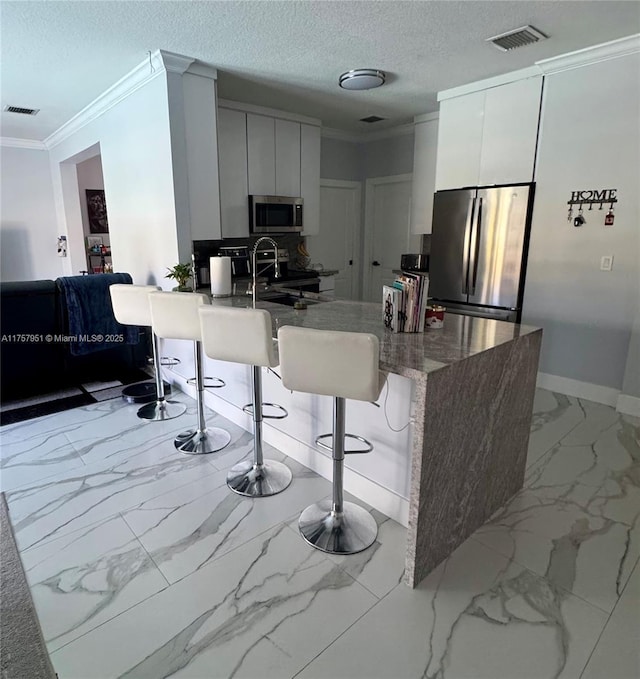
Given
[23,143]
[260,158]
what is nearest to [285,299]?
[260,158]

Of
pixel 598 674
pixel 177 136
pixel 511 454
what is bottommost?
pixel 598 674

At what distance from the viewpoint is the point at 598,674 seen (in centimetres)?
147

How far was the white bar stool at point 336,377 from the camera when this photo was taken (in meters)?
1.67

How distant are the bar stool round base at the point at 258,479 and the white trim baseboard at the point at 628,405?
2701mm

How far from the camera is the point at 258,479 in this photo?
2.53 metres

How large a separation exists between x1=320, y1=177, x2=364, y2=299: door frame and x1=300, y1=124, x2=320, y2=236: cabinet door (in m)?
0.58

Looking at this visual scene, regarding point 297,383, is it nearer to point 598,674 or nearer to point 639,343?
point 598,674

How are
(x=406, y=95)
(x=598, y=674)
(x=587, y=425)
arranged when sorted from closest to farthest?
(x=598, y=674) < (x=587, y=425) < (x=406, y=95)

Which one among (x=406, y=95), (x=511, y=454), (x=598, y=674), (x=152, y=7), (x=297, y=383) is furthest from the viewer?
(x=406, y=95)

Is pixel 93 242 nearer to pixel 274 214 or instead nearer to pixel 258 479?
pixel 274 214

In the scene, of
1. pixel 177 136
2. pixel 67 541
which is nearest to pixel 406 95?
pixel 177 136

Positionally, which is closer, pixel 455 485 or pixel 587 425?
pixel 455 485

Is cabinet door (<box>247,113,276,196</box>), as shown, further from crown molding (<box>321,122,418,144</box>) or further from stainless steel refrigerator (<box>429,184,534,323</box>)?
stainless steel refrigerator (<box>429,184,534,323</box>)

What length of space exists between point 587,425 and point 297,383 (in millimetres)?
2565
